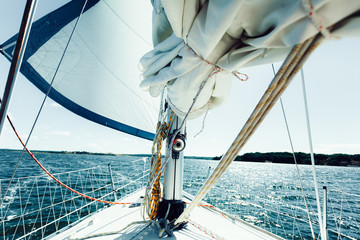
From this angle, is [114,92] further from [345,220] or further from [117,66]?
[345,220]

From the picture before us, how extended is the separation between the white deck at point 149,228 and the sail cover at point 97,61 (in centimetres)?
130

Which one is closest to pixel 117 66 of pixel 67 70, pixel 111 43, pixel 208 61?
pixel 111 43

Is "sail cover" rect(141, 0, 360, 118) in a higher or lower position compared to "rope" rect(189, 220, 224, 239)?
higher

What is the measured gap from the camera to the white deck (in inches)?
53.1

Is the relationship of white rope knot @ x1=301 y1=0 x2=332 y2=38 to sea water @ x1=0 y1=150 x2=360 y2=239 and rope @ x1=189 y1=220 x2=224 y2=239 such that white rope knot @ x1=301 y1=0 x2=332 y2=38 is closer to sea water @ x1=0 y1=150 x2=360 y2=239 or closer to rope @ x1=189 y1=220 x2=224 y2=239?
sea water @ x1=0 y1=150 x2=360 y2=239

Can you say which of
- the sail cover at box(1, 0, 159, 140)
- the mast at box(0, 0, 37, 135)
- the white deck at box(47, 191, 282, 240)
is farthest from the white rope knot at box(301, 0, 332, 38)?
the sail cover at box(1, 0, 159, 140)

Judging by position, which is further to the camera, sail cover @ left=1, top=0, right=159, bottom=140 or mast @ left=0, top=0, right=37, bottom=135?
sail cover @ left=1, top=0, right=159, bottom=140

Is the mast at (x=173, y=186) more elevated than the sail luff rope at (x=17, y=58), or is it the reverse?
the sail luff rope at (x=17, y=58)

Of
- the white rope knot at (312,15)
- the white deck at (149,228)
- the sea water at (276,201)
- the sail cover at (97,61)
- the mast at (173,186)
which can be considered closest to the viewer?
the white rope knot at (312,15)

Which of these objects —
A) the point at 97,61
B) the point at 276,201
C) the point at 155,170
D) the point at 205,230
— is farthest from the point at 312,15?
the point at 276,201

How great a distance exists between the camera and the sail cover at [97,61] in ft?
7.72

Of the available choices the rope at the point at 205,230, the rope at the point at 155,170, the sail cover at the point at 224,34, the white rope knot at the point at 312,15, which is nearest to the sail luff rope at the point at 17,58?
the sail cover at the point at 224,34

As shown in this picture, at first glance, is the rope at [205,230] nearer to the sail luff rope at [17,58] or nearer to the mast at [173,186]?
the mast at [173,186]

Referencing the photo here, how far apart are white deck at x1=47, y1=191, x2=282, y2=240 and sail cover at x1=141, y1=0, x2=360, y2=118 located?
0.95 meters
